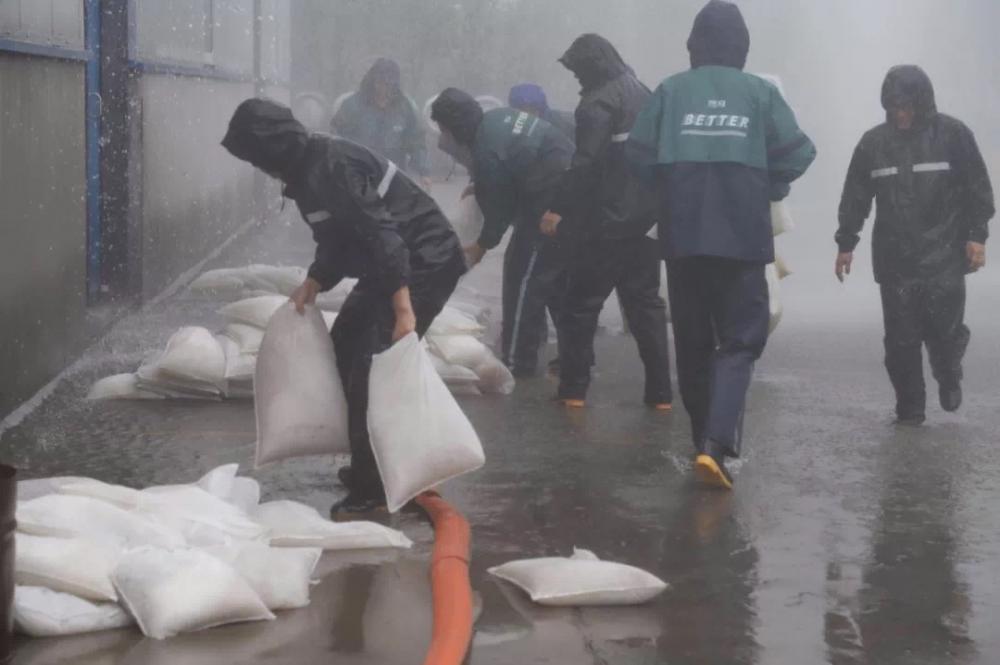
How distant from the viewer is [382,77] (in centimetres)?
1425

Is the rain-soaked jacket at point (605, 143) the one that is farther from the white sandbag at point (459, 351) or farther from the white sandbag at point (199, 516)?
the white sandbag at point (199, 516)

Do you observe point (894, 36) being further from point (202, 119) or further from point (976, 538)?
point (976, 538)

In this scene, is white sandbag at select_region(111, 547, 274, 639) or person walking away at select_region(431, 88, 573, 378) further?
person walking away at select_region(431, 88, 573, 378)

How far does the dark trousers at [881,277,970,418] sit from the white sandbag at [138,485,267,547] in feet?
12.8

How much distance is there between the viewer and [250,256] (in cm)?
1622

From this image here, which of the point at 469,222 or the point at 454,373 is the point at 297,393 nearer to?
the point at 454,373

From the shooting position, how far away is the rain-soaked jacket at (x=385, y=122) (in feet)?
47.0

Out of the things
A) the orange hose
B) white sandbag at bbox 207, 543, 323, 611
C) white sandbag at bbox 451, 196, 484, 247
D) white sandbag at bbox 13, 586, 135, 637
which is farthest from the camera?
white sandbag at bbox 451, 196, 484, 247

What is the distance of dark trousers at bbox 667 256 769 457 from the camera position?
21.9 ft

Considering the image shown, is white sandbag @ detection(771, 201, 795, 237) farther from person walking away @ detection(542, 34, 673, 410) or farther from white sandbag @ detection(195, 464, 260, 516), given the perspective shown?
white sandbag @ detection(195, 464, 260, 516)

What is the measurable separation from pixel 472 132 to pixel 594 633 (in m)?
4.50

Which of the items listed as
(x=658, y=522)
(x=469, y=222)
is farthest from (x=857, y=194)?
(x=658, y=522)

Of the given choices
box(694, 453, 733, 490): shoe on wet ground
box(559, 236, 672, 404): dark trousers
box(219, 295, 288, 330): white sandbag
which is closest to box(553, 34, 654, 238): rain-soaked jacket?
box(559, 236, 672, 404): dark trousers

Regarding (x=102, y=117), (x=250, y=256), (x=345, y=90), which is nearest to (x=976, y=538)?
(x=102, y=117)
